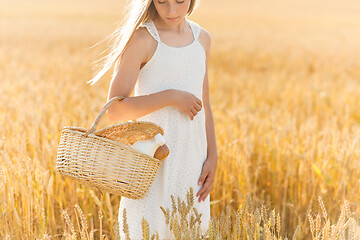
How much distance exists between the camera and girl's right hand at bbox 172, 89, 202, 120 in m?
1.55

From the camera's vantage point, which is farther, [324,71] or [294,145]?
[324,71]

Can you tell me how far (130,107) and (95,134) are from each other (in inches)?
8.6

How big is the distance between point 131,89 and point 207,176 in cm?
50

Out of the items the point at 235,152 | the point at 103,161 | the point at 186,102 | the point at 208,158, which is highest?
the point at 235,152

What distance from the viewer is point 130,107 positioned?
1.53 meters

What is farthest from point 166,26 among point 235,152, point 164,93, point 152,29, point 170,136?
point 235,152

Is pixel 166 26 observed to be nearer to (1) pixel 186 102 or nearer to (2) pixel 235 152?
(1) pixel 186 102

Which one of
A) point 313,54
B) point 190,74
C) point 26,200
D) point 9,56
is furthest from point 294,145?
point 313,54

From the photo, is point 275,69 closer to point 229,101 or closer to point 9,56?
point 229,101

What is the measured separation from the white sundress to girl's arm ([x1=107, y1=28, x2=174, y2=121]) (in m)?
0.06

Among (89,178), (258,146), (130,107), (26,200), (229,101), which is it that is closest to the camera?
(89,178)

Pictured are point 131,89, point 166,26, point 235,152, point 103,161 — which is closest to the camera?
point 103,161

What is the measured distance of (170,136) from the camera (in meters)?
1.62

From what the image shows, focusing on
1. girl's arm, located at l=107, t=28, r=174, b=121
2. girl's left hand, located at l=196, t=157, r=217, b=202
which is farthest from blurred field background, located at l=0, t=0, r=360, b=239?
girl's arm, located at l=107, t=28, r=174, b=121
